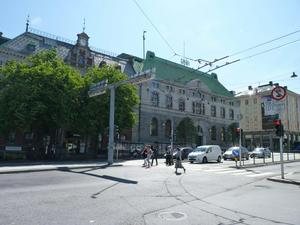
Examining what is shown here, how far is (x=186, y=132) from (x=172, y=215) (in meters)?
47.5

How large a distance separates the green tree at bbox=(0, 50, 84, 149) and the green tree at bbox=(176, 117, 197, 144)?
86.0 ft

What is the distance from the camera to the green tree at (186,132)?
54688 mm

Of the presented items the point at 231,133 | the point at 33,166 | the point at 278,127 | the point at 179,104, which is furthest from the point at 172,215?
the point at 231,133

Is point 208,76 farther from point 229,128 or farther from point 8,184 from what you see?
point 8,184

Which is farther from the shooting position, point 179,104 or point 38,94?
point 179,104

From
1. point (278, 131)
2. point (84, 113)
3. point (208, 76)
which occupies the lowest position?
point (278, 131)

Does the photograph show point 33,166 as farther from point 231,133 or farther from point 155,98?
point 231,133

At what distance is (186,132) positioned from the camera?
5469 centimetres

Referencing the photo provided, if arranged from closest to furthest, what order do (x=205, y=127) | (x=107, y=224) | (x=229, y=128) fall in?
(x=107, y=224)
(x=205, y=127)
(x=229, y=128)

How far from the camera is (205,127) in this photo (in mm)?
61938

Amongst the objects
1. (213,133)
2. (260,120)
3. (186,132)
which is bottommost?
(186,132)

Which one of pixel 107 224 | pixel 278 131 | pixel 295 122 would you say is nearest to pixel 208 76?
pixel 295 122

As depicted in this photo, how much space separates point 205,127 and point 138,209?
55.1m

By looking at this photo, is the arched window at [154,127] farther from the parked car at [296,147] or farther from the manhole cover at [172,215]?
the manhole cover at [172,215]
